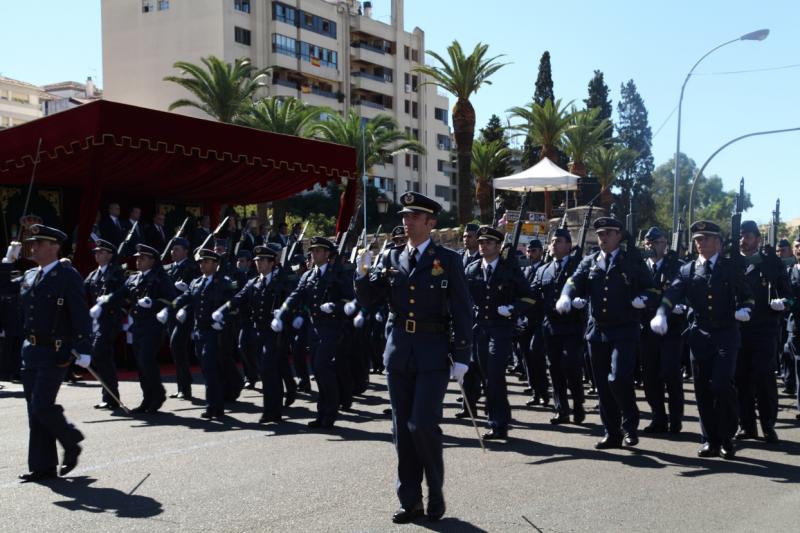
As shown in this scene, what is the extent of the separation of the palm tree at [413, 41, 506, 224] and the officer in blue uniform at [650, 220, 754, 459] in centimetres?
3225

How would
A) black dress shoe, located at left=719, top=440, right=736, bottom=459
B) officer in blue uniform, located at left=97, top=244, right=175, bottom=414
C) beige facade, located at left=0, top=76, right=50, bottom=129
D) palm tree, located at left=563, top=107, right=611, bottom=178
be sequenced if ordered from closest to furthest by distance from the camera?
black dress shoe, located at left=719, top=440, right=736, bottom=459
officer in blue uniform, located at left=97, top=244, right=175, bottom=414
palm tree, located at left=563, top=107, right=611, bottom=178
beige facade, located at left=0, top=76, right=50, bottom=129

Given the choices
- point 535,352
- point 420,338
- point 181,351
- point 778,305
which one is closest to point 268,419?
point 181,351

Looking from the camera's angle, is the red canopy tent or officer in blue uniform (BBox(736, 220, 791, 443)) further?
the red canopy tent

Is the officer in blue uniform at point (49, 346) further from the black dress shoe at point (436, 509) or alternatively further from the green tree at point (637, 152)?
the green tree at point (637, 152)

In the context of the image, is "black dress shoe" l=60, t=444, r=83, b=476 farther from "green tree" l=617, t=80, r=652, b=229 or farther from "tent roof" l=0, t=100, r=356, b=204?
"green tree" l=617, t=80, r=652, b=229

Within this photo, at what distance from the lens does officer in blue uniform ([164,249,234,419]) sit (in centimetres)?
1004

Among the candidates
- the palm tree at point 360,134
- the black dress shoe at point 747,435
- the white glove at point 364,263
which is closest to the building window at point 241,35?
the palm tree at point 360,134

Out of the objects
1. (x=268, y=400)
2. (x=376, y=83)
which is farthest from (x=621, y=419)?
(x=376, y=83)

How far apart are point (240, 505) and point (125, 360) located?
33.0 feet

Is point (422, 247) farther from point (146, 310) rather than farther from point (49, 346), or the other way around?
point (146, 310)

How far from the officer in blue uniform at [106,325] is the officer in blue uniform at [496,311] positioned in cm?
466

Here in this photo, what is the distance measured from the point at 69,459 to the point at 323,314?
342 centimetres

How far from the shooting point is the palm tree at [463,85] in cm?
4044

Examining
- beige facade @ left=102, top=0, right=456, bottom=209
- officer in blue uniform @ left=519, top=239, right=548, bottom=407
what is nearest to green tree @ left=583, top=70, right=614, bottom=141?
beige facade @ left=102, top=0, right=456, bottom=209
